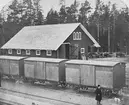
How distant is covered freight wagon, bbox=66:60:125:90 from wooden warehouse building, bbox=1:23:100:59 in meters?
13.8

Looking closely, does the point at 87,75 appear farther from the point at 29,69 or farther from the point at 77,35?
the point at 77,35

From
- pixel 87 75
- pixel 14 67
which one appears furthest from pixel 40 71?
pixel 87 75

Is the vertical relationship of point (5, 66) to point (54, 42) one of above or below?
below

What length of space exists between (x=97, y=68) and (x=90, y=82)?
1449 millimetres

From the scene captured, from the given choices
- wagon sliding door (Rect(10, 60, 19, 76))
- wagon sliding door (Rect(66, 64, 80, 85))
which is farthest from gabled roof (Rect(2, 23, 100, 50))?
wagon sliding door (Rect(66, 64, 80, 85))

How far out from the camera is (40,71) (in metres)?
23.8

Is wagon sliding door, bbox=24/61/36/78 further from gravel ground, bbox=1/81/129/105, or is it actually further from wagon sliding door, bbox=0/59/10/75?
wagon sliding door, bbox=0/59/10/75

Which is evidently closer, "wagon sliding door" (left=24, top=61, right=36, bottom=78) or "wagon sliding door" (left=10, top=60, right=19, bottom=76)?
"wagon sliding door" (left=24, top=61, right=36, bottom=78)

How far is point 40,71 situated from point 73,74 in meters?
4.38

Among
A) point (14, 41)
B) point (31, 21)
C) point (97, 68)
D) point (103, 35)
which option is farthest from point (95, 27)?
point (97, 68)

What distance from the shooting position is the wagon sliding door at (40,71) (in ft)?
77.2

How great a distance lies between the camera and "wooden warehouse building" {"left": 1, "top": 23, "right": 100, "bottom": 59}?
36625mm

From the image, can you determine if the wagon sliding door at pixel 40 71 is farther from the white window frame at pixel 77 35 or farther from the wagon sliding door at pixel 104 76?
the white window frame at pixel 77 35

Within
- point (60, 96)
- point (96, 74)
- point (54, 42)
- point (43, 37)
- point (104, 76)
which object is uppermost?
point (43, 37)
